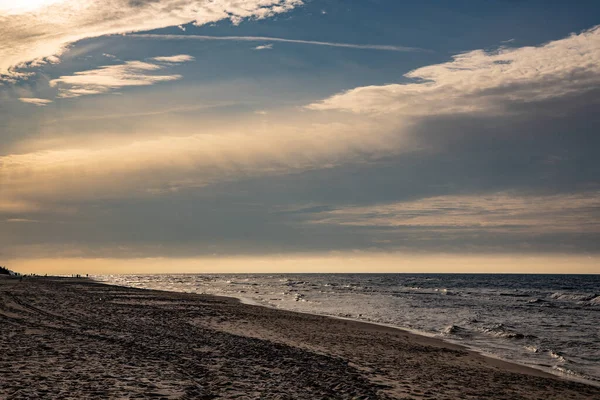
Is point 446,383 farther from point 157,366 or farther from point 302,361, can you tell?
point 157,366

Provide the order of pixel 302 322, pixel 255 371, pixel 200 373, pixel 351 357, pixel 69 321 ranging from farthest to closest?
1. pixel 302 322
2. pixel 69 321
3. pixel 351 357
4. pixel 255 371
5. pixel 200 373

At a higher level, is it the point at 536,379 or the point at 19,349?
the point at 19,349

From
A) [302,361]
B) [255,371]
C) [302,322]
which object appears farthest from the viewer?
[302,322]

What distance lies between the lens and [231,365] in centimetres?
1714

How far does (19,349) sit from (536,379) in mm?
19308

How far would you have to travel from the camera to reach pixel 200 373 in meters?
15.4

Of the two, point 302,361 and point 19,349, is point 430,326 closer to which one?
point 302,361

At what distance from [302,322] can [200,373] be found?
65.5ft

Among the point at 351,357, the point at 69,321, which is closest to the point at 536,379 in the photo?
the point at 351,357

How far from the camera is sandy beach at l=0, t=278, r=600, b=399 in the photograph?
13.3 meters

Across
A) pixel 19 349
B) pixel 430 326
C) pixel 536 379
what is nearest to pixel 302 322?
pixel 430 326

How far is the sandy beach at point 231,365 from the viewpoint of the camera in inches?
524

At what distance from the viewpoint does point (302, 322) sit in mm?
34844

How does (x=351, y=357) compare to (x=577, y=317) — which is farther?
(x=577, y=317)
